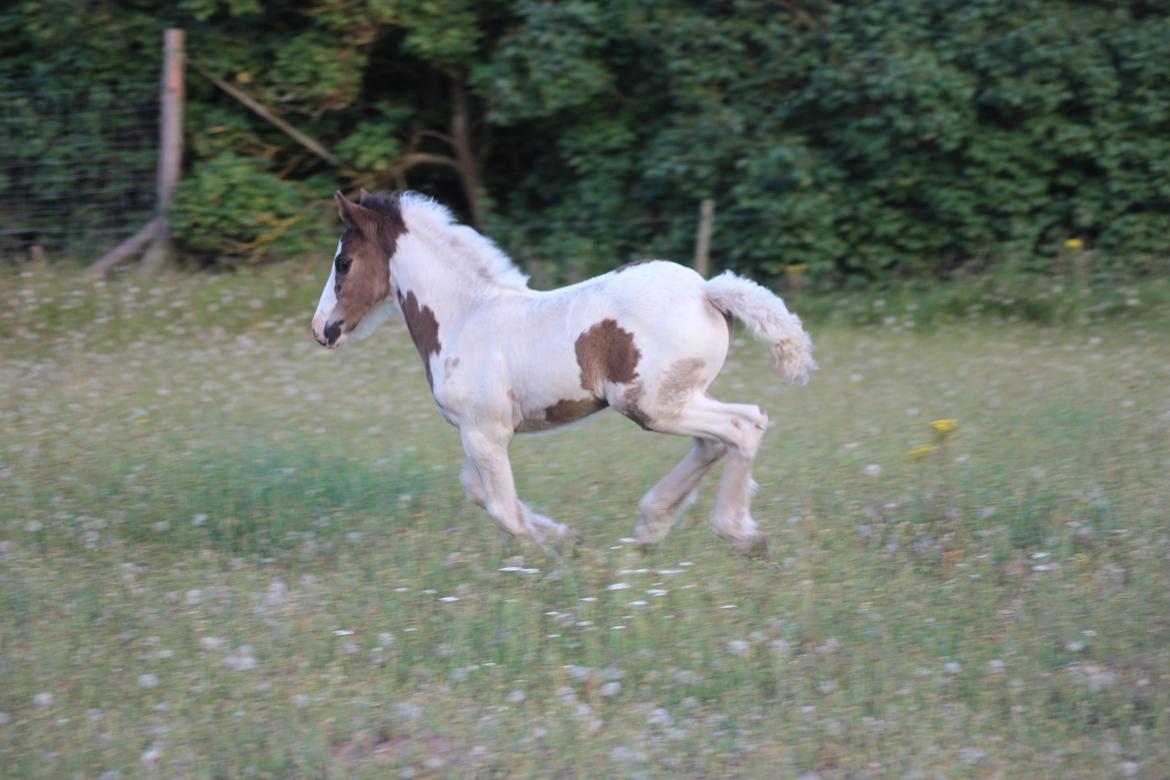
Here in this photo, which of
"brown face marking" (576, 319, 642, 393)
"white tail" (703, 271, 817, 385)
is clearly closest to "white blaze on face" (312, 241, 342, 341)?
"brown face marking" (576, 319, 642, 393)

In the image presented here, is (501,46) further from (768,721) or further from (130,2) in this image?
(768,721)

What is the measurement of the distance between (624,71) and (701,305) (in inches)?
385

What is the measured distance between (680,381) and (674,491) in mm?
659

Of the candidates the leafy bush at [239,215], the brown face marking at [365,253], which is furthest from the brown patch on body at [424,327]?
the leafy bush at [239,215]

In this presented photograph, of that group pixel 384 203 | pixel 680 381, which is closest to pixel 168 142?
pixel 384 203

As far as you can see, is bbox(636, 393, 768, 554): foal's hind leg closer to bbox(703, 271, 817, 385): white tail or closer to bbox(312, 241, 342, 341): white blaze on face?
bbox(703, 271, 817, 385): white tail

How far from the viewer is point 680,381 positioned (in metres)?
5.28

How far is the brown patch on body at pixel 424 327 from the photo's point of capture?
582cm

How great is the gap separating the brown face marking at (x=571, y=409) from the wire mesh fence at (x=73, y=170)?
8779 mm

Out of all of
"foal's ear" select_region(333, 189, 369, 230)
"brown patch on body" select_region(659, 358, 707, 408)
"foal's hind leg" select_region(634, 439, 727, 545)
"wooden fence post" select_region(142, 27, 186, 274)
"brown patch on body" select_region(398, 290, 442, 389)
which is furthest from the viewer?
"wooden fence post" select_region(142, 27, 186, 274)

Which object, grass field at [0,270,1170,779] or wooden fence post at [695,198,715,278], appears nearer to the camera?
grass field at [0,270,1170,779]

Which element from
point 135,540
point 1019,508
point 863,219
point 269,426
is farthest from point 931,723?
point 863,219

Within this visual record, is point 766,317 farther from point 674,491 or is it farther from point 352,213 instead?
point 352,213

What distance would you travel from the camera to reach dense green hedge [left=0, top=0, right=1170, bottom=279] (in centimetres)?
1240
